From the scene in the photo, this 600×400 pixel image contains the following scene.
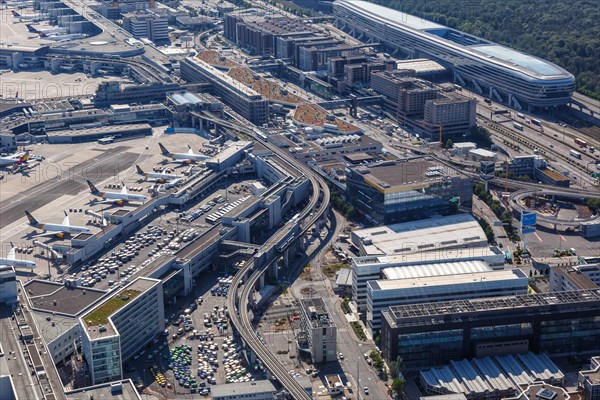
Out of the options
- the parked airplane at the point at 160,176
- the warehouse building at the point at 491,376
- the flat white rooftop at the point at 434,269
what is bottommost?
the parked airplane at the point at 160,176

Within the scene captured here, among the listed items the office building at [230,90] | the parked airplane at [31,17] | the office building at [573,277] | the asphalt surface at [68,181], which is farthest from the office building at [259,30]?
the office building at [573,277]

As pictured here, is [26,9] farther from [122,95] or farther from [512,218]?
[512,218]

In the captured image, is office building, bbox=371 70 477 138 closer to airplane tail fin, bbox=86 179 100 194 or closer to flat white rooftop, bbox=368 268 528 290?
airplane tail fin, bbox=86 179 100 194

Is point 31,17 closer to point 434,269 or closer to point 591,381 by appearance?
point 434,269

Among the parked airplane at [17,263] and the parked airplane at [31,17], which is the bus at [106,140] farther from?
the parked airplane at [31,17]

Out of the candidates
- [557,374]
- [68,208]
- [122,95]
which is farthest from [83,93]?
[557,374]

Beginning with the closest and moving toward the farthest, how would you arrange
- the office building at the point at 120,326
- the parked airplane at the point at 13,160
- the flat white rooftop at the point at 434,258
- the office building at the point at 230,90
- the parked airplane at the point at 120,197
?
the office building at the point at 120,326 → the flat white rooftop at the point at 434,258 → the parked airplane at the point at 120,197 → the parked airplane at the point at 13,160 → the office building at the point at 230,90

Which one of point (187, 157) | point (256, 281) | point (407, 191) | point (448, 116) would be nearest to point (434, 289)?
point (256, 281)
